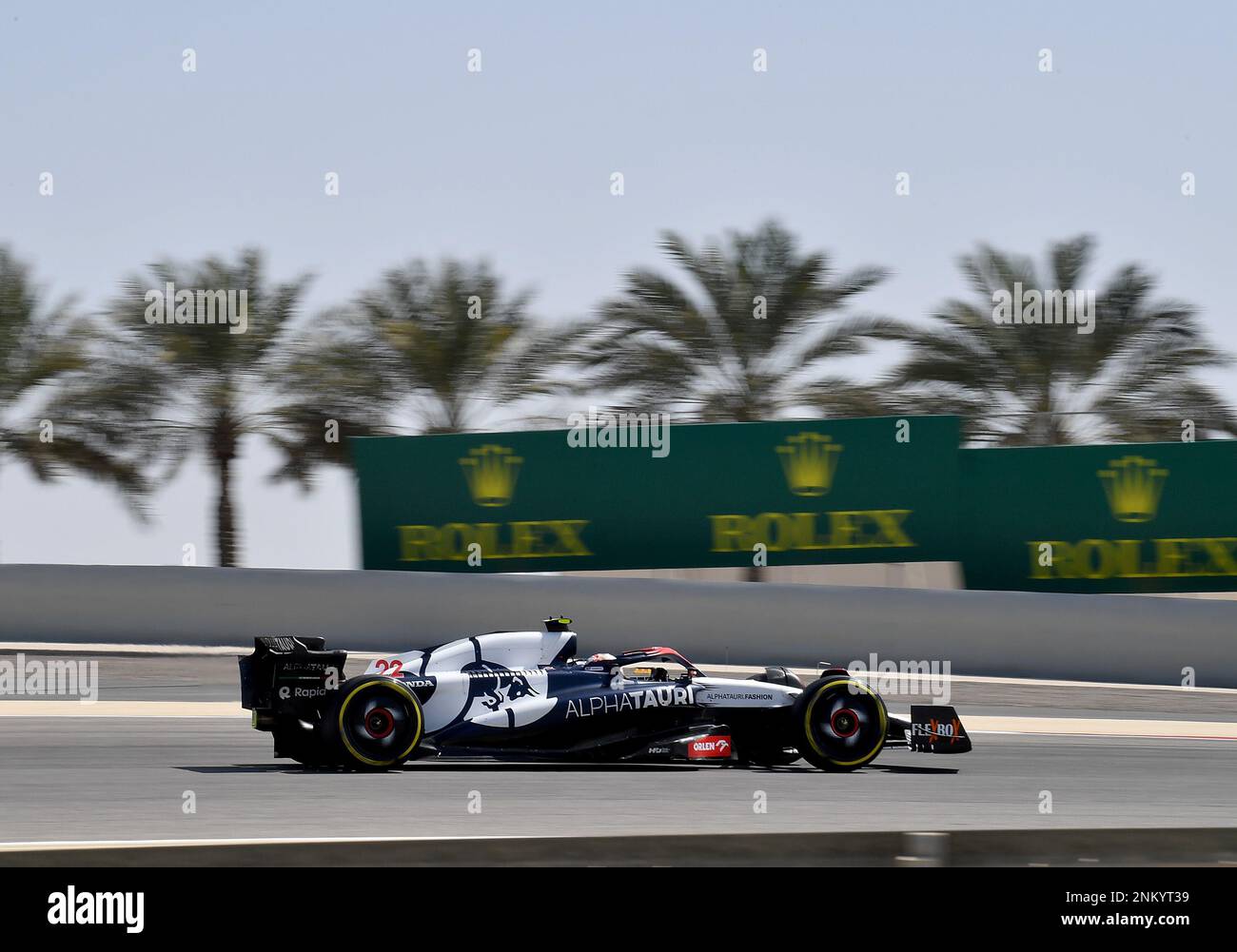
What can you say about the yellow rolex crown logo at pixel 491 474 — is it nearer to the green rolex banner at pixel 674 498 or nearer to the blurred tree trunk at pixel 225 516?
the green rolex banner at pixel 674 498

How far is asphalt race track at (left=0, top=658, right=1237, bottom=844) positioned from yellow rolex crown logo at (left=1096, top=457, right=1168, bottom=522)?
27.5 ft

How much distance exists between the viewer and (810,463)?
22.2 meters

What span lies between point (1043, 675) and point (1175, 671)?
1.70m

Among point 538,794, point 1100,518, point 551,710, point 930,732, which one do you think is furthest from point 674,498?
point 538,794

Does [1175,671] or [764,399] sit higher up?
[764,399]

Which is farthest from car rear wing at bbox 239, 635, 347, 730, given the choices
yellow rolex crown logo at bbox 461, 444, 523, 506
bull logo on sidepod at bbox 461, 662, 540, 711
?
yellow rolex crown logo at bbox 461, 444, 523, 506

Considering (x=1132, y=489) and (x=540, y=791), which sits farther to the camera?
(x=1132, y=489)

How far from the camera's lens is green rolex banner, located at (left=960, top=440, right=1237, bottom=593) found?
21.8m

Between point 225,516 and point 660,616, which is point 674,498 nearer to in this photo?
point 660,616

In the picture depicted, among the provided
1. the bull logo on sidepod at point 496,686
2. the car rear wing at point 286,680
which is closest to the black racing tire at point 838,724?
the bull logo on sidepod at point 496,686

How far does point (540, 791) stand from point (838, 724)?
2.41 m
